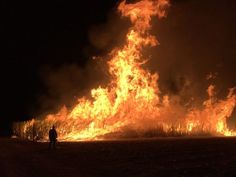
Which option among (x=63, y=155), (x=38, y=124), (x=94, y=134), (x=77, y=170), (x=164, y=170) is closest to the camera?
(x=164, y=170)

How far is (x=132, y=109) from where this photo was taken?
51625 mm

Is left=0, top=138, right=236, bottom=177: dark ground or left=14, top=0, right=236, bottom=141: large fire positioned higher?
left=14, top=0, right=236, bottom=141: large fire

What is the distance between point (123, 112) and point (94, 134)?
4.16 metres

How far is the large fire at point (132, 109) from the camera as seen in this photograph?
167ft

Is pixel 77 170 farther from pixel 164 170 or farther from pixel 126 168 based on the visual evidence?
pixel 164 170

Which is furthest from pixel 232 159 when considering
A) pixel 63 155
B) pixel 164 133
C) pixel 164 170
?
pixel 164 133

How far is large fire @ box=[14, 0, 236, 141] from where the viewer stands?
51.0 meters

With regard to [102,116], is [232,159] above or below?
below

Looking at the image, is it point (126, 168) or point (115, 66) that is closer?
point (126, 168)

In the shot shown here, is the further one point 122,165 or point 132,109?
point 132,109

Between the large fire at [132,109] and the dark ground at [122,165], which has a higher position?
the large fire at [132,109]

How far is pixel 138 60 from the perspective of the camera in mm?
52844

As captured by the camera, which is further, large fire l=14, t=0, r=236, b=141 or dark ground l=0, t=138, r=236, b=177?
large fire l=14, t=0, r=236, b=141

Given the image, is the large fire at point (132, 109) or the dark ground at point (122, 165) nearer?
the dark ground at point (122, 165)
